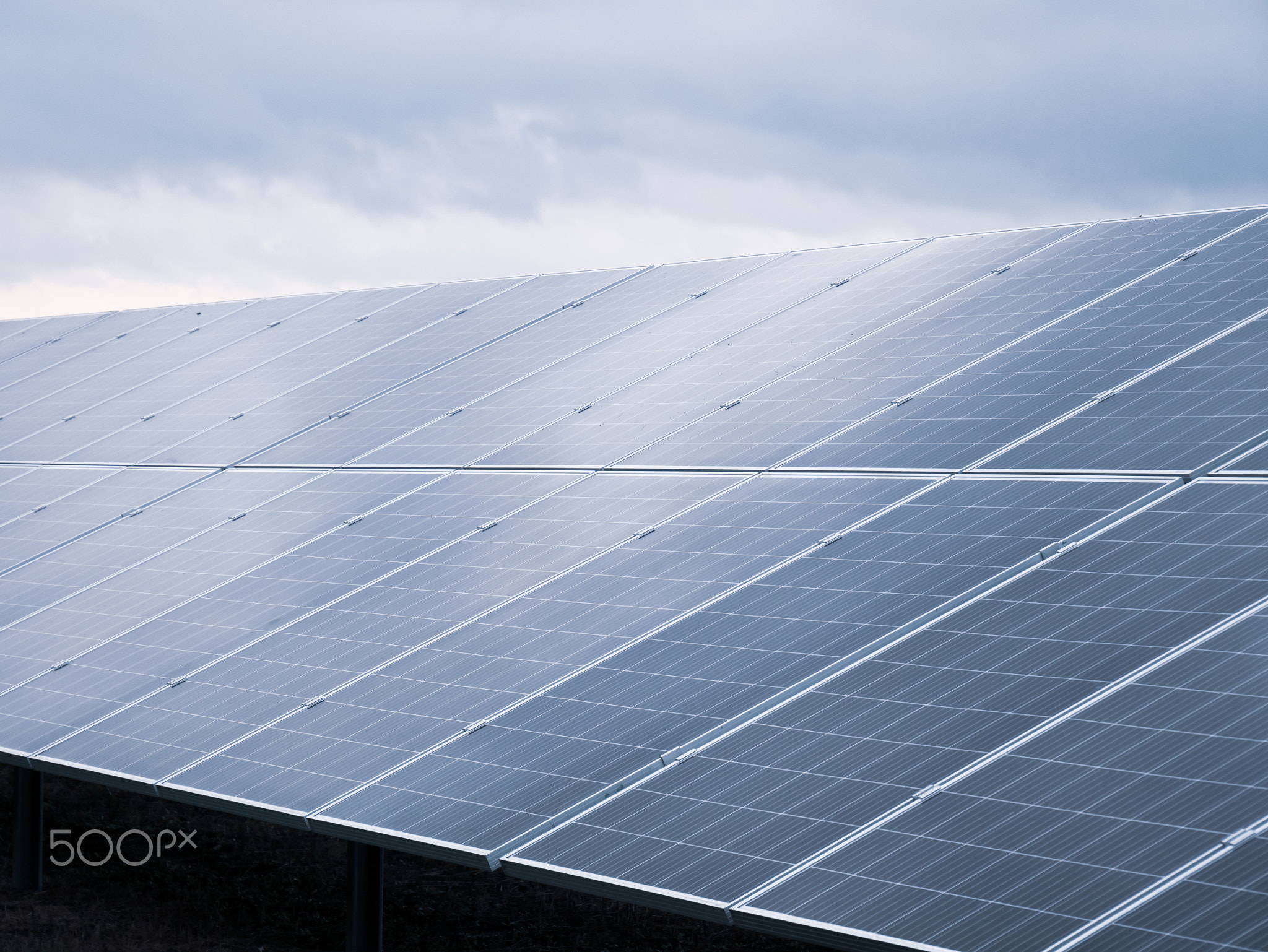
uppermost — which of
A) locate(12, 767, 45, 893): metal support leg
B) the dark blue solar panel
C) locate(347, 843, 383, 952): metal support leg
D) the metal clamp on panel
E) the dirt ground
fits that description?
the metal clamp on panel

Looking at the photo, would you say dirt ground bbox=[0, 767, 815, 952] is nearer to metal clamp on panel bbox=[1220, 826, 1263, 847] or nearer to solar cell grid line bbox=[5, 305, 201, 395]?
metal clamp on panel bbox=[1220, 826, 1263, 847]

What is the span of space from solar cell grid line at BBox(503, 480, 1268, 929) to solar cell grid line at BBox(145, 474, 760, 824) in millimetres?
2730

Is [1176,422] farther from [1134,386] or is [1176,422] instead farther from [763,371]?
[763,371]

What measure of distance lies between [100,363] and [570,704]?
23.3 metres

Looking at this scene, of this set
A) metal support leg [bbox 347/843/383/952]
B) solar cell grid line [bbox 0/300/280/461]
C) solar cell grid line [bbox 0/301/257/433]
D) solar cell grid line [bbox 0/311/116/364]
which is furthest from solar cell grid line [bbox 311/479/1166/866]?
solar cell grid line [bbox 0/311/116/364]

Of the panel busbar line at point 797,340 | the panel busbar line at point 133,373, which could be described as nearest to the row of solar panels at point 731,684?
the panel busbar line at point 797,340

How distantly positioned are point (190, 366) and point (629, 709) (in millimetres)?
20081

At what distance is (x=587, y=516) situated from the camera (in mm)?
16188

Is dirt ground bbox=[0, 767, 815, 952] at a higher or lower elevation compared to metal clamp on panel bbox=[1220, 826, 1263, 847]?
lower

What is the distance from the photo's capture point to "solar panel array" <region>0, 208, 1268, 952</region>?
30.7ft

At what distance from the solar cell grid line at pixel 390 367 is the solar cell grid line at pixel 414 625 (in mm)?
7461

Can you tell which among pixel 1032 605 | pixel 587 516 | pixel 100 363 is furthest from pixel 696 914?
pixel 100 363

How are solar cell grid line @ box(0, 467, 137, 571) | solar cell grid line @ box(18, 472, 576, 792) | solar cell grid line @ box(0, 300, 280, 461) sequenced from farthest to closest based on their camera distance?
solar cell grid line @ box(0, 300, 280, 461) → solar cell grid line @ box(0, 467, 137, 571) → solar cell grid line @ box(18, 472, 576, 792)

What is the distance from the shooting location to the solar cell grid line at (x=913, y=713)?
9.96m
